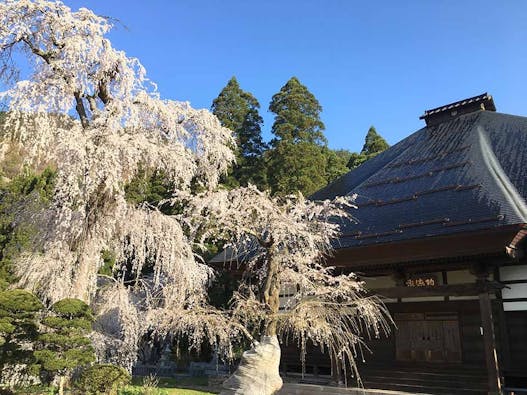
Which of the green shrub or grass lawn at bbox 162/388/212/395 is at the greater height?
the green shrub

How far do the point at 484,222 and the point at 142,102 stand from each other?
6.95 m

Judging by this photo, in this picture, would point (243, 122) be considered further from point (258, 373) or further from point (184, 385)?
point (258, 373)

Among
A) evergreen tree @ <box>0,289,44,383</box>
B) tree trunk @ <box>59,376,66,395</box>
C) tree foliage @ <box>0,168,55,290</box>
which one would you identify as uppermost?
tree foliage @ <box>0,168,55,290</box>

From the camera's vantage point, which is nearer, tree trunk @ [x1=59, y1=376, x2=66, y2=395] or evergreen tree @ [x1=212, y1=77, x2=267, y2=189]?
tree trunk @ [x1=59, y1=376, x2=66, y2=395]

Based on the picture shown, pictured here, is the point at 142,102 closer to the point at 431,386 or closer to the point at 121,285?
the point at 121,285

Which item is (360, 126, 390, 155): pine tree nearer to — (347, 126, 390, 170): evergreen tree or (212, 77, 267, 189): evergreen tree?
(347, 126, 390, 170): evergreen tree

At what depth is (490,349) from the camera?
8.23 m

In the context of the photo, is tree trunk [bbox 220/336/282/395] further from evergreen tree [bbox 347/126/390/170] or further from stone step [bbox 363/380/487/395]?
evergreen tree [bbox 347/126/390/170]

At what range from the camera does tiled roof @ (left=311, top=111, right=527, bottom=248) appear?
909cm

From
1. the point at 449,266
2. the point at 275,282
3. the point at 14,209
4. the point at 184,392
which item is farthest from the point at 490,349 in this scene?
the point at 14,209

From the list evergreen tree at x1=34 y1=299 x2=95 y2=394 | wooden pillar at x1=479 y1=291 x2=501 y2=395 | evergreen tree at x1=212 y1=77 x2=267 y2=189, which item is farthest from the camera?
evergreen tree at x1=212 y1=77 x2=267 y2=189

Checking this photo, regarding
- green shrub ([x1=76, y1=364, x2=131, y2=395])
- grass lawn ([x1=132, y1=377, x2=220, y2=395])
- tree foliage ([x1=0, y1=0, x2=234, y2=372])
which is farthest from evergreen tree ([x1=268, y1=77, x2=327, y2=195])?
green shrub ([x1=76, y1=364, x2=131, y2=395])

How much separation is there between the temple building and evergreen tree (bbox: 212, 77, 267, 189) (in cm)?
1284

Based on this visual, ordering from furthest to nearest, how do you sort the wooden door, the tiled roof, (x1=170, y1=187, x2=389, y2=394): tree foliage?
1. the wooden door
2. the tiled roof
3. (x1=170, y1=187, x2=389, y2=394): tree foliage
